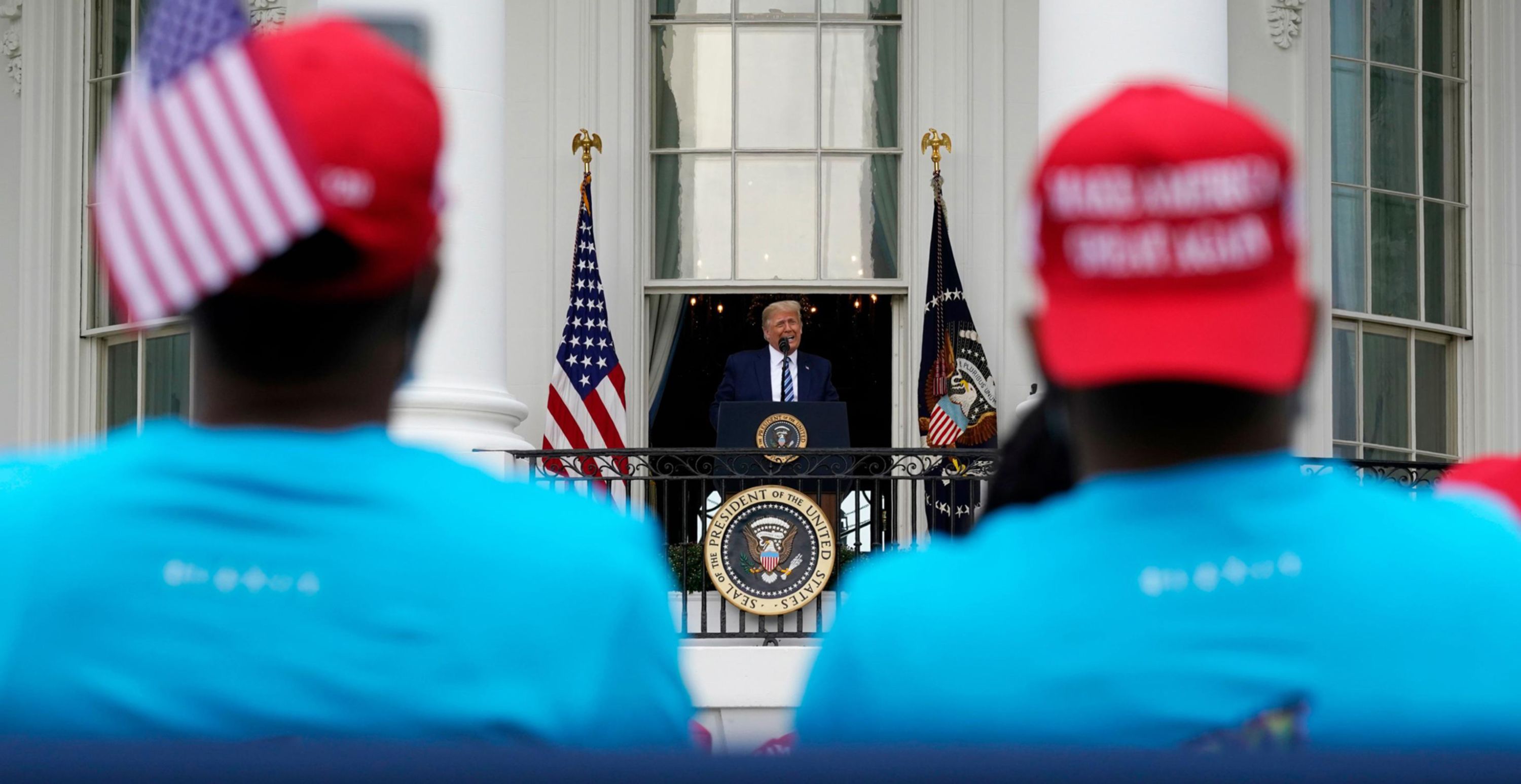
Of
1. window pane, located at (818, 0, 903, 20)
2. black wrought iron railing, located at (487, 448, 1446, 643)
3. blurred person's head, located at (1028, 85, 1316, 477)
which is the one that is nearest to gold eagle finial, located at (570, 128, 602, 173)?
window pane, located at (818, 0, 903, 20)

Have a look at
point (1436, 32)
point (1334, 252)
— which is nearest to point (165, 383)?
point (1334, 252)

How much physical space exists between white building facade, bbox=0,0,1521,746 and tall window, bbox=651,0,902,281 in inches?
0.7

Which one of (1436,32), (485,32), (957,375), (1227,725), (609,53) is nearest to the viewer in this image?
(1227,725)

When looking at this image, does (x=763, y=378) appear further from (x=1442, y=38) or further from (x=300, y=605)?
(x=300, y=605)

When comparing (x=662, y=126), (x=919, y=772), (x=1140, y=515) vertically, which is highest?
(x=662, y=126)

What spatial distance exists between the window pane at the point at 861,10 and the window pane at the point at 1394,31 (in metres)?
3.40

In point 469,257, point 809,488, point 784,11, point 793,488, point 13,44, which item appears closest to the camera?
point 469,257

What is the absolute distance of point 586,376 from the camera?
1208 centimetres

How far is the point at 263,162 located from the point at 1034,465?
4.52 feet

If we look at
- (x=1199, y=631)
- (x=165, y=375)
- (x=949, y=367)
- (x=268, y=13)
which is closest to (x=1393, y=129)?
(x=949, y=367)

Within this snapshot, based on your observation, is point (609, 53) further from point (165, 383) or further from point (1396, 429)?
point (1396, 429)

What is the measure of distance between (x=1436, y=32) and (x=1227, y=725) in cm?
1347

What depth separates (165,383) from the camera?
14.0 meters

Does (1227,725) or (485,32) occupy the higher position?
(485,32)
